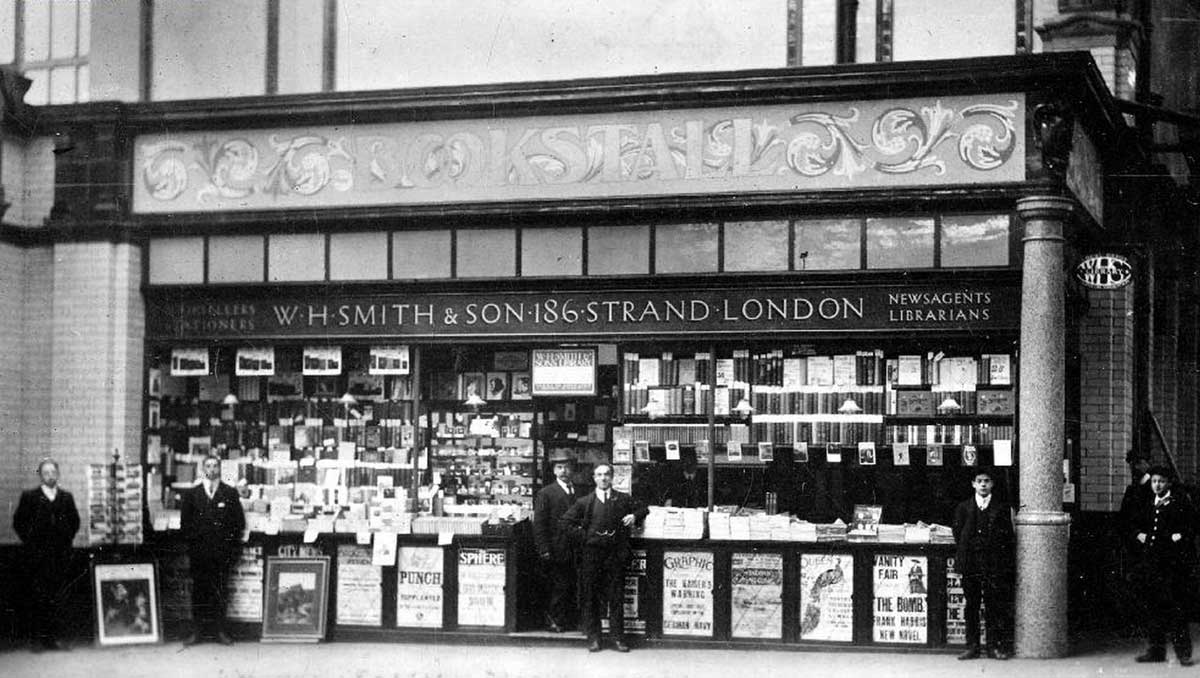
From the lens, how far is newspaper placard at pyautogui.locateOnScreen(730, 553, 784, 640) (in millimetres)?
13719

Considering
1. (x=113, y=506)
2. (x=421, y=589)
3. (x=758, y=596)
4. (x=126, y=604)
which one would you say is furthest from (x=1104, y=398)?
(x=113, y=506)

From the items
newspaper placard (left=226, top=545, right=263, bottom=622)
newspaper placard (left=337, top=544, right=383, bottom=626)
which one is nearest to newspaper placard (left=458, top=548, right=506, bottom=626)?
newspaper placard (left=337, top=544, right=383, bottom=626)

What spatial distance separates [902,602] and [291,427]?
7141 mm

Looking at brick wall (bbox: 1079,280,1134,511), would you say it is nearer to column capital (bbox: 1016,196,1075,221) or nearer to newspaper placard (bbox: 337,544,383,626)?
column capital (bbox: 1016,196,1075,221)

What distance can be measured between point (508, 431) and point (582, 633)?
2.73 meters

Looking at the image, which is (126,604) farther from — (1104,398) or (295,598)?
(1104,398)

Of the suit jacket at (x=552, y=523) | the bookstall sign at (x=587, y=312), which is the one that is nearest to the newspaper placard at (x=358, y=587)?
the suit jacket at (x=552, y=523)

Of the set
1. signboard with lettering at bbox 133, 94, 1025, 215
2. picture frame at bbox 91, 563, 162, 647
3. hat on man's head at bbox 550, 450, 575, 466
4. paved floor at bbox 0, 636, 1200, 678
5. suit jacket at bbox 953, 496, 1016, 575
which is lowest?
paved floor at bbox 0, 636, 1200, 678

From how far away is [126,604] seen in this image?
14.0 metres

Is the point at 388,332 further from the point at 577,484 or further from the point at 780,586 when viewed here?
the point at 780,586

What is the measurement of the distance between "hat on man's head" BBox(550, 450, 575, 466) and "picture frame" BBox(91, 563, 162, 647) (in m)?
4.38

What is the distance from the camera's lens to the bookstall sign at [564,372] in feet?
49.1

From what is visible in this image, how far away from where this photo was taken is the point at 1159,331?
20.2 metres

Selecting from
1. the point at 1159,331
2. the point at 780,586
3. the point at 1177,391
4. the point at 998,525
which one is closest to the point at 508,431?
the point at 780,586
